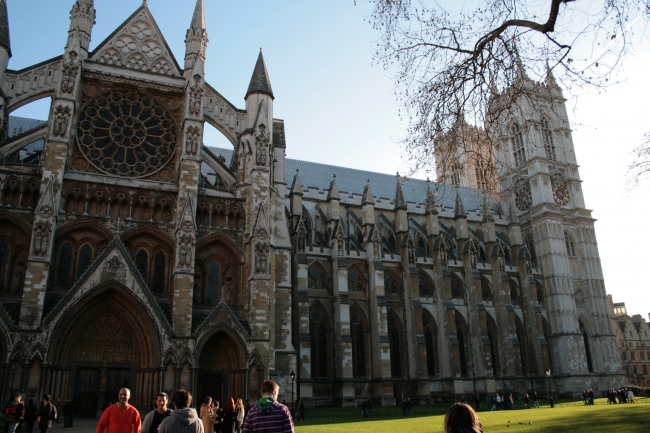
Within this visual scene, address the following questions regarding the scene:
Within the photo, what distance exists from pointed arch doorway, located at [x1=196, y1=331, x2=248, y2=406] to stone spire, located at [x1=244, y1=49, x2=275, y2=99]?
516 inches

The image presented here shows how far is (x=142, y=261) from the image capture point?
2509 cm

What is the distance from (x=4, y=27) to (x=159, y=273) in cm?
1405

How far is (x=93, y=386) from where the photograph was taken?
74.9 ft

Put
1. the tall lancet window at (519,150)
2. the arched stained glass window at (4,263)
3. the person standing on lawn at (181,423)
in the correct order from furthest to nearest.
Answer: the tall lancet window at (519,150)
the arched stained glass window at (4,263)
the person standing on lawn at (181,423)

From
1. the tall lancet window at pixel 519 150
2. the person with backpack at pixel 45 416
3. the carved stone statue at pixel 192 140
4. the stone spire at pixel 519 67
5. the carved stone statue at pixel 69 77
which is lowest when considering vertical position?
the person with backpack at pixel 45 416

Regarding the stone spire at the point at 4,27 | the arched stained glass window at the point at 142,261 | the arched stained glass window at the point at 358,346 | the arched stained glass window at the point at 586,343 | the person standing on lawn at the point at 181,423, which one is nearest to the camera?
the person standing on lawn at the point at 181,423

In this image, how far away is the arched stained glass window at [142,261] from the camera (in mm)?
24953

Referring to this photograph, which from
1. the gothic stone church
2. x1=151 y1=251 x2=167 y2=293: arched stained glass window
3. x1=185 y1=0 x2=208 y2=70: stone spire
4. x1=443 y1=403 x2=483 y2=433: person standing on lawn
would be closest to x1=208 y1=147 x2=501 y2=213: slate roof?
the gothic stone church

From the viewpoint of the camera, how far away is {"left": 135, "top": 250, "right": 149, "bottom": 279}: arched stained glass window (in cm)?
2495

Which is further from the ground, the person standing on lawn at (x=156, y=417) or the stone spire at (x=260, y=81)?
the stone spire at (x=260, y=81)

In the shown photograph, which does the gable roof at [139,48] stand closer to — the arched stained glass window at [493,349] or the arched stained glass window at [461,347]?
the arched stained glass window at [461,347]

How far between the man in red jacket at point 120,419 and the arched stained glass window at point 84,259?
1855 cm

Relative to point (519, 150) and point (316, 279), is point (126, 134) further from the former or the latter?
point (519, 150)

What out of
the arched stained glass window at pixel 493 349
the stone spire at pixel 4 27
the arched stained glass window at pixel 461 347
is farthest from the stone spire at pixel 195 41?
the arched stained glass window at pixel 493 349
